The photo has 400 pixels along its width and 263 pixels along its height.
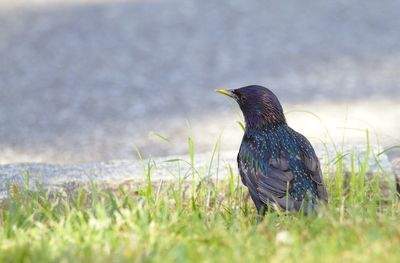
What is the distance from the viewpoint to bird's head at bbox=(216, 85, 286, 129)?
553 centimetres

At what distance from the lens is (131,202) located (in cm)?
471

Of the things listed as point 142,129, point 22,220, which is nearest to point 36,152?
point 142,129

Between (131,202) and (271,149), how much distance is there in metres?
0.96

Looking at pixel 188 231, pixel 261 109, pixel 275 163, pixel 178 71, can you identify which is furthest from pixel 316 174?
pixel 178 71

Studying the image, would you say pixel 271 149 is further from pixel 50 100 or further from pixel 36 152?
pixel 50 100

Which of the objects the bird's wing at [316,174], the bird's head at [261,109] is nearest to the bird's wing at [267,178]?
the bird's wing at [316,174]

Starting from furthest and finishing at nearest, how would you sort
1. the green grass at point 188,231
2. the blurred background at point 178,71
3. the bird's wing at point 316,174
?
the blurred background at point 178,71 < the bird's wing at point 316,174 < the green grass at point 188,231

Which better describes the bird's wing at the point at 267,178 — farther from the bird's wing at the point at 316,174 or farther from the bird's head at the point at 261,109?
the bird's head at the point at 261,109

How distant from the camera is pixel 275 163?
521cm

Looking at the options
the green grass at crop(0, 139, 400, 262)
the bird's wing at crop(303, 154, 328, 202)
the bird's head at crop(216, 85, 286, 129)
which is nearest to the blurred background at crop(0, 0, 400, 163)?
the bird's head at crop(216, 85, 286, 129)

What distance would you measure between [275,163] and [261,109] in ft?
1.46

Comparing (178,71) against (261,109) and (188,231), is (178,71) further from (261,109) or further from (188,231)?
(188,231)

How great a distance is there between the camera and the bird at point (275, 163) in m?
5.03

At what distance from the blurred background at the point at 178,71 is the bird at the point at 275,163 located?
110 cm
